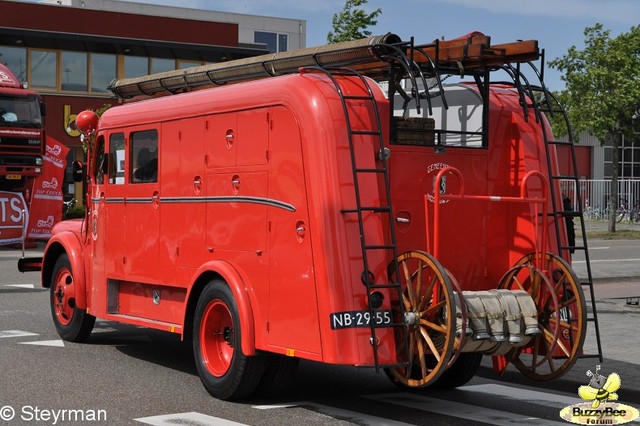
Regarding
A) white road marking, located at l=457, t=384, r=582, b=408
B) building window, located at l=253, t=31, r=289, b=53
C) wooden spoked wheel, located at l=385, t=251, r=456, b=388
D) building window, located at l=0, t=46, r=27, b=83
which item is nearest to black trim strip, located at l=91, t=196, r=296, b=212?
wooden spoked wheel, located at l=385, t=251, r=456, b=388

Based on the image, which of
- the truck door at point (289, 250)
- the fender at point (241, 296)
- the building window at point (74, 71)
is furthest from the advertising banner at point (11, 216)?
the building window at point (74, 71)

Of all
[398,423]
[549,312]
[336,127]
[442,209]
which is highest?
[336,127]

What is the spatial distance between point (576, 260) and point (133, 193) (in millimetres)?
17429

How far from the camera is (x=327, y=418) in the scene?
340 inches

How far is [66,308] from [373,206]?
5291mm

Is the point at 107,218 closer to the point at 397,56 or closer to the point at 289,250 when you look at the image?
the point at 289,250

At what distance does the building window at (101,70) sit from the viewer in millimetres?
48656

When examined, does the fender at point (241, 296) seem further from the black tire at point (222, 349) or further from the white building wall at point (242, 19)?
the white building wall at point (242, 19)

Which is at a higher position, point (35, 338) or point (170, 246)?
point (170, 246)

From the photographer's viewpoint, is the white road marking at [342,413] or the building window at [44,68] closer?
the white road marking at [342,413]

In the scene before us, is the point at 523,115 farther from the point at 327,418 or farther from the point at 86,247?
the point at 86,247

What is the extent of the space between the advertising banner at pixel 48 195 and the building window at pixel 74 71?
59.0ft

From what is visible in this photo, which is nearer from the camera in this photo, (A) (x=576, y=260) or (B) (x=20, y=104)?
(A) (x=576, y=260)

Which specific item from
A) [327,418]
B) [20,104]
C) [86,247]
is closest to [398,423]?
[327,418]
